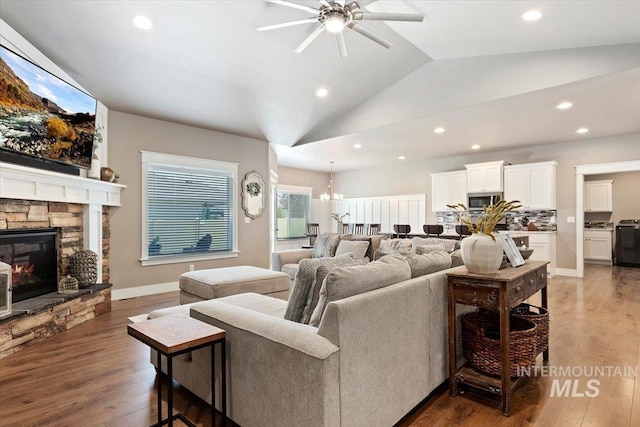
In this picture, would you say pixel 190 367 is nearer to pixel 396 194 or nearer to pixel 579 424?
pixel 579 424

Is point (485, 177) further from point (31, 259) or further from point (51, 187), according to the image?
point (31, 259)

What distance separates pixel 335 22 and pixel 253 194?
418 centimetres

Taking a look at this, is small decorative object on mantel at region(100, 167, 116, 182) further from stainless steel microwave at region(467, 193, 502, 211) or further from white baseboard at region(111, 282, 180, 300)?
stainless steel microwave at region(467, 193, 502, 211)

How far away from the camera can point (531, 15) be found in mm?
3264

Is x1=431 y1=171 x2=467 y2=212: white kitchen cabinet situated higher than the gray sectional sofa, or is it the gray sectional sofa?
x1=431 y1=171 x2=467 y2=212: white kitchen cabinet

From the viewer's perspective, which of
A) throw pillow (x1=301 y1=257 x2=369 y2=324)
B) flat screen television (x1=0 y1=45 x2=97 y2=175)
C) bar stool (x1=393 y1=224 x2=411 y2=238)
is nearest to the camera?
throw pillow (x1=301 y1=257 x2=369 y2=324)

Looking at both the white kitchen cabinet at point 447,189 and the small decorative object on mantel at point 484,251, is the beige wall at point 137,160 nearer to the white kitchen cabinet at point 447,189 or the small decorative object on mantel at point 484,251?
the small decorative object on mantel at point 484,251

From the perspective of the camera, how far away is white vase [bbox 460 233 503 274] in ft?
6.77

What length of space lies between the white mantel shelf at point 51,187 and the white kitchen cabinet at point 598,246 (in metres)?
10.1

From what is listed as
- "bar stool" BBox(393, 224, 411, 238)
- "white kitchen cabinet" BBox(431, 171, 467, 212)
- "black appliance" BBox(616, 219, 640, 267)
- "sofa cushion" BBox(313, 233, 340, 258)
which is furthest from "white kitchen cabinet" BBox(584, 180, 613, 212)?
"sofa cushion" BBox(313, 233, 340, 258)

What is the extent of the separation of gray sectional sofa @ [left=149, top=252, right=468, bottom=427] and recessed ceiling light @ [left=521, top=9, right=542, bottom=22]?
2.85 m

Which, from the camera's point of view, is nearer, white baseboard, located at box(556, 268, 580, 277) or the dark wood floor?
the dark wood floor

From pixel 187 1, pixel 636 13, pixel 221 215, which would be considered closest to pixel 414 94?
pixel 636 13

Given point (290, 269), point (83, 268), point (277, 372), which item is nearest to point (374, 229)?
point (290, 269)
